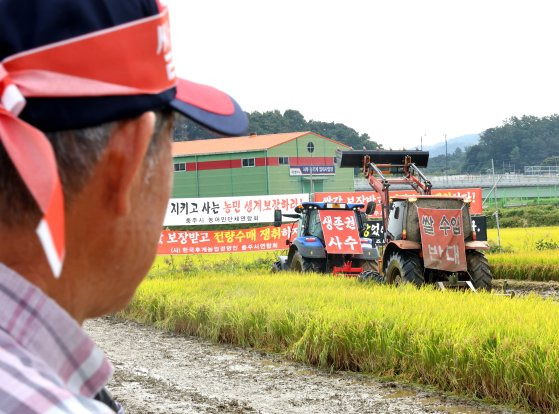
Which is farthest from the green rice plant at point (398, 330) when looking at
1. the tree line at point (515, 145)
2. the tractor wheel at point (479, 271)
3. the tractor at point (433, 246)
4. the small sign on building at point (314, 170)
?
the tree line at point (515, 145)

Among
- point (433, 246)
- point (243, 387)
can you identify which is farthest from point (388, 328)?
point (433, 246)

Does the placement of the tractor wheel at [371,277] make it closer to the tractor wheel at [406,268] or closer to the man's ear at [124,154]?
the tractor wheel at [406,268]

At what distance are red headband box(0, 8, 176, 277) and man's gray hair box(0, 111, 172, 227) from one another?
5 cm

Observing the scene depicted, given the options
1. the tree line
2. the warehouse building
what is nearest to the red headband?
the warehouse building

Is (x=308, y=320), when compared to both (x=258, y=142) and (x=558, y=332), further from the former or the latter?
(x=258, y=142)

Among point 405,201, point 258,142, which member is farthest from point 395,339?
point 258,142

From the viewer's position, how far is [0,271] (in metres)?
0.72

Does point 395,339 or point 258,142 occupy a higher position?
point 258,142

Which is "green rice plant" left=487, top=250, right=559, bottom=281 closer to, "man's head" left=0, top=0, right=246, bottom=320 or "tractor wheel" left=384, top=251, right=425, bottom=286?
"tractor wheel" left=384, top=251, right=425, bottom=286

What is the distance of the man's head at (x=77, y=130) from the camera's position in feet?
2.27

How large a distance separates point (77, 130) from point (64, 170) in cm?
4

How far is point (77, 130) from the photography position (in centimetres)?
77

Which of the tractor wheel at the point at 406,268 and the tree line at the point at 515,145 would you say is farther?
the tree line at the point at 515,145

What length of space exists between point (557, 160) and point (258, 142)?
49.2 meters
